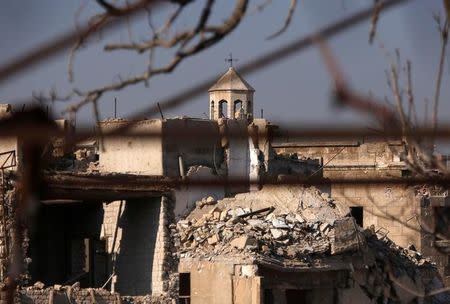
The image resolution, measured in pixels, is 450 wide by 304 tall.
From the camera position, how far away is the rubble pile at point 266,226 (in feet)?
68.0

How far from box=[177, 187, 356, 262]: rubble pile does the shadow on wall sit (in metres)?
0.48

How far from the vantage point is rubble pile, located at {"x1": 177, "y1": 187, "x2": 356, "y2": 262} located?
20734 millimetres

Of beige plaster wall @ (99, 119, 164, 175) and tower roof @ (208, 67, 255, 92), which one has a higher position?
tower roof @ (208, 67, 255, 92)

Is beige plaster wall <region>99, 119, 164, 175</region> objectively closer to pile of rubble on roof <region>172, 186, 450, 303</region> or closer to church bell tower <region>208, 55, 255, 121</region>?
pile of rubble on roof <region>172, 186, 450, 303</region>

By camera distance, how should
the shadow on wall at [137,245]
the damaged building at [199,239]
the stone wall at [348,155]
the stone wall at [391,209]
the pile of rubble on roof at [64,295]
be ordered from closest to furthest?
the pile of rubble on roof at [64,295] → the damaged building at [199,239] → the shadow on wall at [137,245] → the stone wall at [391,209] → the stone wall at [348,155]

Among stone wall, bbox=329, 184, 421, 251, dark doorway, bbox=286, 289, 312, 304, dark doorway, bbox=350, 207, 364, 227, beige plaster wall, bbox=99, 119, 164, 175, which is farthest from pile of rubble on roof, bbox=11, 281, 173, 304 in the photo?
dark doorway, bbox=350, 207, 364, 227

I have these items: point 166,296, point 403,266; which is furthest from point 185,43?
point 403,266

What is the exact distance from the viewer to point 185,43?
9.80ft

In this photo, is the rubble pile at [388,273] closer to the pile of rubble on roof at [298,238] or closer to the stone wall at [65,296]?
the pile of rubble on roof at [298,238]

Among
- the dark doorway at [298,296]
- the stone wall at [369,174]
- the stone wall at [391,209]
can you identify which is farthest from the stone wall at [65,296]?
the stone wall at [391,209]

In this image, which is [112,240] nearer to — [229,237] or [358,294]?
[229,237]

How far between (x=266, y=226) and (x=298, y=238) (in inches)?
23.4

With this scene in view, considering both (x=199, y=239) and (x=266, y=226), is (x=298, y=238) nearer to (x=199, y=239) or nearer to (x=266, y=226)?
(x=266, y=226)

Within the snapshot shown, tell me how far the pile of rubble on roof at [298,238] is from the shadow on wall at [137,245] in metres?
0.46
